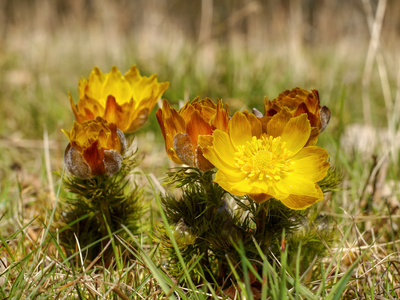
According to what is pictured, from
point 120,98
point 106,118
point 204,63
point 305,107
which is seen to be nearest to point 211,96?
point 204,63

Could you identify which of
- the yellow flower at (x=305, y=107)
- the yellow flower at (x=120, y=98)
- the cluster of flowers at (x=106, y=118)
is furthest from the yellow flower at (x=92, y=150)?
the yellow flower at (x=305, y=107)

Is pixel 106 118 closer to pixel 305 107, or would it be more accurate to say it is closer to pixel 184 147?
pixel 184 147

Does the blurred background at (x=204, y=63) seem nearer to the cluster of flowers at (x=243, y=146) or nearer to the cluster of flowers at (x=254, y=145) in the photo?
the cluster of flowers at (x=243, y=146)

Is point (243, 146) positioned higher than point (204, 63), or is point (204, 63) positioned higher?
point (243, 146)

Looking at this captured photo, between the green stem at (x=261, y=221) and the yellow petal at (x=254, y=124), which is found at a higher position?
the yellow petal at (x=254, y=124)

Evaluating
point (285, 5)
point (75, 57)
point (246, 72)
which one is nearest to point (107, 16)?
point (75, 57)

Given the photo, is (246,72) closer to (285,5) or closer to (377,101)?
(377,101)

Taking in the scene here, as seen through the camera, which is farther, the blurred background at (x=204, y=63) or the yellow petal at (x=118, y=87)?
the blurred background at (x=204, y=63)

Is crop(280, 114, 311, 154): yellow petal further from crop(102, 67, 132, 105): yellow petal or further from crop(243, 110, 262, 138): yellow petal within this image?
crop(102, 67, 132, 105): yellow petal
